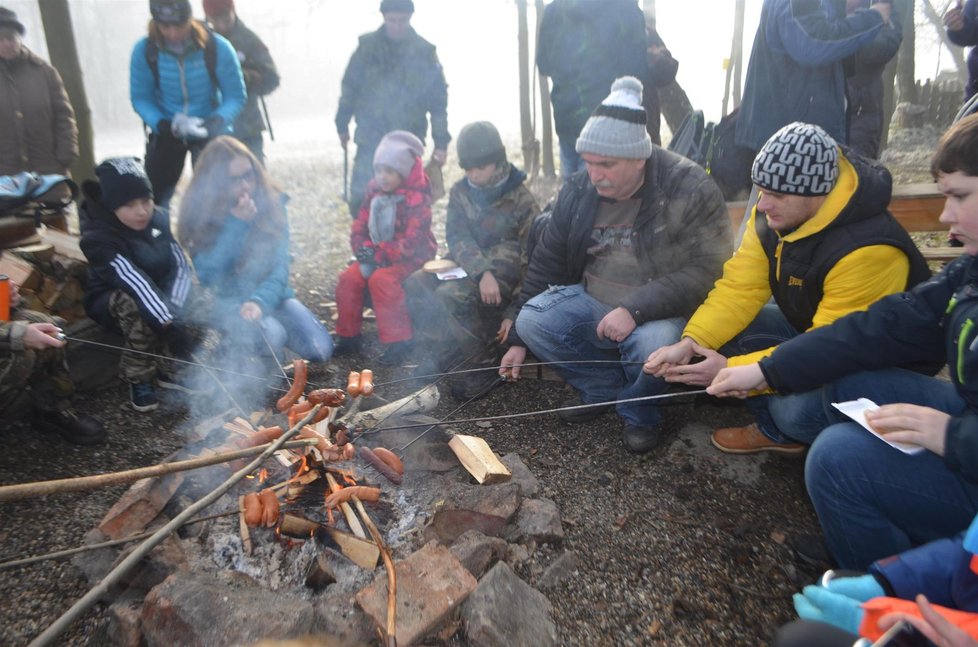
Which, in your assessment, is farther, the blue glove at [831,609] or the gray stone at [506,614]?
the gray stone at [506,614]

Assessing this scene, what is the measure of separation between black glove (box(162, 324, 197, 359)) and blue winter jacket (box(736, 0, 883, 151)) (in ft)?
12.9

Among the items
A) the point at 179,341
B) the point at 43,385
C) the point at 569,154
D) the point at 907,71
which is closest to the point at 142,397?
the point at 179,341

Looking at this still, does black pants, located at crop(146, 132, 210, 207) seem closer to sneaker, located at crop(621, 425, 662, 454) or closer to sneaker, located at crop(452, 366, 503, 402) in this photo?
sneaker, located at crop(452, 366, 503, 402)

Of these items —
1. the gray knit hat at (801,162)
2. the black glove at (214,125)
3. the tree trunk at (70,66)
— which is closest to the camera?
the gray knit hat at (801,162)

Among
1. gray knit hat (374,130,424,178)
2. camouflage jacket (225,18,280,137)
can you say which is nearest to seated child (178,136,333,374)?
gray knit hat (374,130,424,178)

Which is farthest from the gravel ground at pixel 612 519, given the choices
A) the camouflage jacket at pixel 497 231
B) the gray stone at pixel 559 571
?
the camouflage jacket at pixel 497 231

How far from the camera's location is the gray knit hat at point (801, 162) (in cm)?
247

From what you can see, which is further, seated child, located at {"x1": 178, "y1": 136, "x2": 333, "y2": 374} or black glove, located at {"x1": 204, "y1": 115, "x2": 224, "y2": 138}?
black glove, located at {"x1": 204, "y1": 115, "x2": 224, "y2": 138}

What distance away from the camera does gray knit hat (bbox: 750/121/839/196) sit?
2.47 metres

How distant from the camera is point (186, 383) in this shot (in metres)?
3.90

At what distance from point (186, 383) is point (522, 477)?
2.32m

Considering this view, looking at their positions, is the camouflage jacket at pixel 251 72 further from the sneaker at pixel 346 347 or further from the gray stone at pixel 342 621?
the gray stone at pixel 342 621

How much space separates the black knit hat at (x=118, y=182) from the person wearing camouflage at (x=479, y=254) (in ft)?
5.87

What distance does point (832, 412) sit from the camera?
98.4 inches
